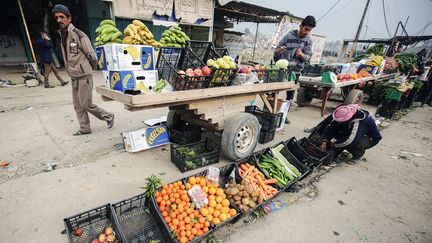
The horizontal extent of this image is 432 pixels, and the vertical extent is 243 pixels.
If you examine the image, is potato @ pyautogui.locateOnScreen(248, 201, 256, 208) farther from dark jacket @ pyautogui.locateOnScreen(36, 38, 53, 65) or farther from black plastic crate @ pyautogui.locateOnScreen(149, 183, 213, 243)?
dark jacket @ pyautogui.locateOnScreen(36, 38, 53, 65)

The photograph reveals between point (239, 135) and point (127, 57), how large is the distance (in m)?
1.98

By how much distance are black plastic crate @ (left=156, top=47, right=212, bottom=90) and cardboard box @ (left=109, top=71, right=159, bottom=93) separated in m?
0.16

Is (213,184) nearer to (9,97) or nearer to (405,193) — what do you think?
(405,193)

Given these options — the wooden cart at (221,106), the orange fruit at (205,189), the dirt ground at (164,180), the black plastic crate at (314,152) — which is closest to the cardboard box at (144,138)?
the dirt ground at (164,180)

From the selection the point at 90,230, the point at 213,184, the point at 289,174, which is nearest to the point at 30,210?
the point at 90,230

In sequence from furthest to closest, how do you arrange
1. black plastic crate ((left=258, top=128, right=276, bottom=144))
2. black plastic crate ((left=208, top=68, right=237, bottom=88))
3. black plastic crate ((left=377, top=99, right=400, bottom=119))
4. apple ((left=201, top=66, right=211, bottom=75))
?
black plastic crate ((left=377, top=99, right=400, bottom=119)) → black plastic crate ((left=258, top=128, right=276, bottom=144)) → black plastic crate ((left=208, top=68, right=237, bottom=88)) → apple ((left=201, top=66, right=211, bottom=75))

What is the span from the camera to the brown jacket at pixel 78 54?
134 inches

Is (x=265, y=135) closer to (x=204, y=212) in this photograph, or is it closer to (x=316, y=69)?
(x=204, y=212)

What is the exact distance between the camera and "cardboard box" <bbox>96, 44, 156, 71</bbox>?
7.69 feet

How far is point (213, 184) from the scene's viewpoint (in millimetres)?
2365

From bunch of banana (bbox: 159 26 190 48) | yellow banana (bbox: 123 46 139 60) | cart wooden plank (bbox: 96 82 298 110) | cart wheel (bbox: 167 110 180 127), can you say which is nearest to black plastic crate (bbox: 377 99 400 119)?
cart wooden plank (bbox: 96 82 298 110)

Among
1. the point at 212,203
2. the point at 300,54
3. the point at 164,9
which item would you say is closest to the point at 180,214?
the point at 212,203

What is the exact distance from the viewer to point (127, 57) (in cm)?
239

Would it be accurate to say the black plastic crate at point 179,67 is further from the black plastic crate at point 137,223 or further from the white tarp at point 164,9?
the white tarp at point 164,9
